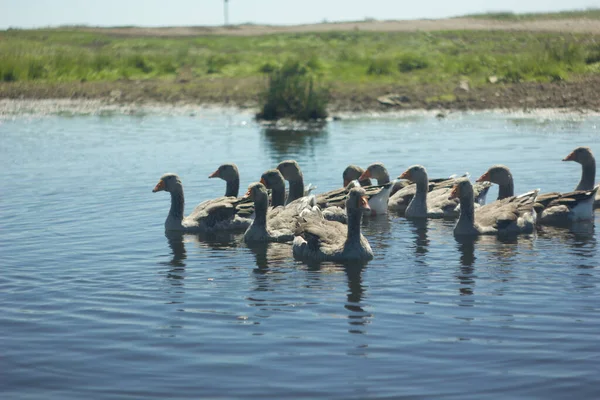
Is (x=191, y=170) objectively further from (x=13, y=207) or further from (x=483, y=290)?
(x=483, y=290)

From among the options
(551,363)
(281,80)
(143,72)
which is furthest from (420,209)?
(143,72)

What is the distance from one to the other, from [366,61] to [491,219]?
34184 millimetres

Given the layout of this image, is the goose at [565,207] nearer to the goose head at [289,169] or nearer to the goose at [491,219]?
the goose at [491,219]

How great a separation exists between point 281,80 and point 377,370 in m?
27.2

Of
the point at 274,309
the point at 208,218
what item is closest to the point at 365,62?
the point at 208,218

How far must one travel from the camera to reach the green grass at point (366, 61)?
41.6 meters

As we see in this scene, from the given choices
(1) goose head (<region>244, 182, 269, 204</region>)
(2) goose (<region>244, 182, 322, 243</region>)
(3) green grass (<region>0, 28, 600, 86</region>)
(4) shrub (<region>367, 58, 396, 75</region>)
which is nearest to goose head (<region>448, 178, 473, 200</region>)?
(2) goose (<region>244, 182, 322, 243</region>)

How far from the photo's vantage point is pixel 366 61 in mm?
49000

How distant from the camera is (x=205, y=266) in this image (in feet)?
44.8

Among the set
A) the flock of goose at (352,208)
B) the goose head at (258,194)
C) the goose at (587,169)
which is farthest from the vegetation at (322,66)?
the goose head at (258,194)

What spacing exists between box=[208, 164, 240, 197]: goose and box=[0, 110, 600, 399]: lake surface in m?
1.10

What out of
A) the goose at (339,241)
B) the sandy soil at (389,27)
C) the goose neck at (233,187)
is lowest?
the goose at (339,241)

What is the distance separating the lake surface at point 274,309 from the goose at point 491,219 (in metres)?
0.34

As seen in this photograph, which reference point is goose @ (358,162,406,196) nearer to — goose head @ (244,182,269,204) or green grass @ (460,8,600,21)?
goose head @ (244,182,269,204)
